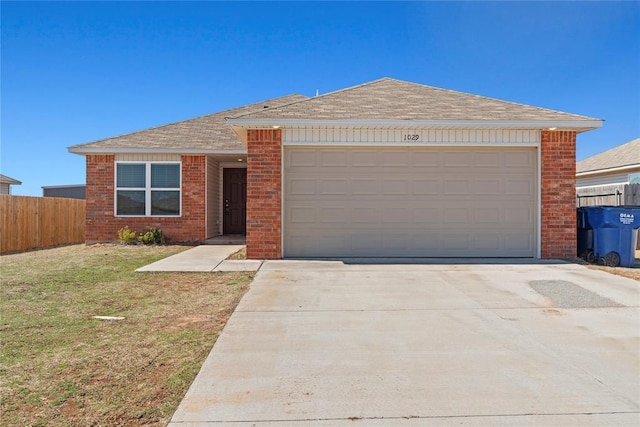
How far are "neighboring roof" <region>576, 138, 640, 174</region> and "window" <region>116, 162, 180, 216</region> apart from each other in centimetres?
1623

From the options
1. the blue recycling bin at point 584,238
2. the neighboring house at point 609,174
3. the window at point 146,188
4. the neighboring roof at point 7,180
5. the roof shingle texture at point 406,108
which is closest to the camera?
the roof shingle texture at point 406,108

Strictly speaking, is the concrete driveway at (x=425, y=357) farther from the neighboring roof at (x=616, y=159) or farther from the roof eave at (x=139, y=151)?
the neighboring roof at (x=616, y=159)

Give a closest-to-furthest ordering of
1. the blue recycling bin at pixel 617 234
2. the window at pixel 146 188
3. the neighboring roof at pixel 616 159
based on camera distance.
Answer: the blue recycling bin at pixel 617 234, the window at pixel 146 188, the neighboring roof at pixel 616 159

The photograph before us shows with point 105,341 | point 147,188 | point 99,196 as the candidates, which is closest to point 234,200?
point 147,188

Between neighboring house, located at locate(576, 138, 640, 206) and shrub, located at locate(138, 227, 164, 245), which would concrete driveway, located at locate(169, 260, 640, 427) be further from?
shrub, located at locate(138, 227, 164, 245)

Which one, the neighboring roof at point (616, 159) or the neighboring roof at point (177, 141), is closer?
the neighboring roof at point (177, 141)

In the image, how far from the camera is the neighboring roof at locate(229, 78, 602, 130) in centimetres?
866

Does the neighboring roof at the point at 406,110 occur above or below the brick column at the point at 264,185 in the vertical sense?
above

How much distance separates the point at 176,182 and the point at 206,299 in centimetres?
806

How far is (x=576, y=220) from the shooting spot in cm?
929

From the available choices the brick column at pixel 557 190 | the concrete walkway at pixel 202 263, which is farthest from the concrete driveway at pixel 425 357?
the brick column at pixel 557 190

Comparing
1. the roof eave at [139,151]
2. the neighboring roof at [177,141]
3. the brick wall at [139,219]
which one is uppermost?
the neighboring roof at [177,141]

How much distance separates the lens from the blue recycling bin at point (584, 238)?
9.05 meters

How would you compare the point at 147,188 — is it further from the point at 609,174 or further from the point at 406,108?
the point at 609,174
